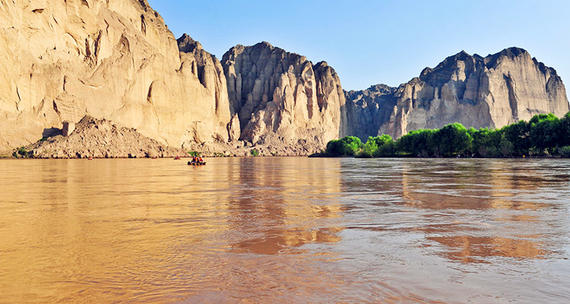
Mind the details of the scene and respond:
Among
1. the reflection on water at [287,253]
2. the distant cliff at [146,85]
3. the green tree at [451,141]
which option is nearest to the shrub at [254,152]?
the distant cliff at [146,85]

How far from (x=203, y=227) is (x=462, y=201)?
9825 millimetres

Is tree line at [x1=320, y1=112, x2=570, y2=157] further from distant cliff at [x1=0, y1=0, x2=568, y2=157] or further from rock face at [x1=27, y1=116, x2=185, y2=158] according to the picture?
rock face at [x1=27, y1=116, x2=185, y2=158]

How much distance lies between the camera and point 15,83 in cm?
9769

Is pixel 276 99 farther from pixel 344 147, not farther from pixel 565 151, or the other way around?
pixel 565 151

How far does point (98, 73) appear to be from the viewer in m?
118

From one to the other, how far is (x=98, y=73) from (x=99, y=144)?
23865 mm

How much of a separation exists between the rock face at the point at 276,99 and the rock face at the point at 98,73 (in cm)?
2323

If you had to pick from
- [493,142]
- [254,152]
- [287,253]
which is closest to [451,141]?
[493,142]

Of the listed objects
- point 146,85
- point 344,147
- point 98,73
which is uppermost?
point 98,73

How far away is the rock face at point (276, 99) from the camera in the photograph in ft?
588

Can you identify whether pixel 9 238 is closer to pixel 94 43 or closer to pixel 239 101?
pixel 94 43

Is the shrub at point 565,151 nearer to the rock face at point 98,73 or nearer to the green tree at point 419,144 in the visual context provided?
the green tree at point 419,144

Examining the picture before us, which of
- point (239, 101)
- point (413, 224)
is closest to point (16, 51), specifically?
point (239, 101)

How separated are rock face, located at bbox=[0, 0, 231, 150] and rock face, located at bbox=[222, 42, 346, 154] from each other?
23.2m
